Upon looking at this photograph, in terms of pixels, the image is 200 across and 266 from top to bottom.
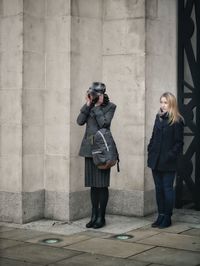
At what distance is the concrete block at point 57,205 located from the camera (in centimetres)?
875

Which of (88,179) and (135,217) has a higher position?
(88,179)

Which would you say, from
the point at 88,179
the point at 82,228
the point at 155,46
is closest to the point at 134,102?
the point at 155,46

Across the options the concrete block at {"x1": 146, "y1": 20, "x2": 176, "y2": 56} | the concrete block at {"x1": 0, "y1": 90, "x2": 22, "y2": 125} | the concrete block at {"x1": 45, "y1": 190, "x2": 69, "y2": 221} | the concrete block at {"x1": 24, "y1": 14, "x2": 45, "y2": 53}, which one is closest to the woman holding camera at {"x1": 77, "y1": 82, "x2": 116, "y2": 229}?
the concrete block at {"x1": 45, "y1": 190, "x2": 69, "y2": 221}

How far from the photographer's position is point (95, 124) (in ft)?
26.9

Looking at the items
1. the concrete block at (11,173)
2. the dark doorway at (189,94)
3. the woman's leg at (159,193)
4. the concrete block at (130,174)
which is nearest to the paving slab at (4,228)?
the concrete block at (11,173)

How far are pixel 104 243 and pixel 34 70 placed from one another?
2926mm

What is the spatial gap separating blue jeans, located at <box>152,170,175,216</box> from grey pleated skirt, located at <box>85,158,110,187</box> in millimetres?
707

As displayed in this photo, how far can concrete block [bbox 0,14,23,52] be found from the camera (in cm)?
853

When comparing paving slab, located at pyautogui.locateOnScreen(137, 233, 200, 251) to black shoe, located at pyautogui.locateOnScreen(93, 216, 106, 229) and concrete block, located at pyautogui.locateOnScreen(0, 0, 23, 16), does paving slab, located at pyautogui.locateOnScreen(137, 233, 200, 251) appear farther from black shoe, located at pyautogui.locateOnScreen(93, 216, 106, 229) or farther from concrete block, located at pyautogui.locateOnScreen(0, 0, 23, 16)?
concrete block, located at pyautogui.locateOnScreen(0, 0, 23, 16)

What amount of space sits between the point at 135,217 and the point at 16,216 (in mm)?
1846

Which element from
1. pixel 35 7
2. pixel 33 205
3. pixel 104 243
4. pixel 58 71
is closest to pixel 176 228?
pixel 104 243

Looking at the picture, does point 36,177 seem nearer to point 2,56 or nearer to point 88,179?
point 88,179

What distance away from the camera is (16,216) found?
8664 mm

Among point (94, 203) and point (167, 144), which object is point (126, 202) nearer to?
point (94, 203)
